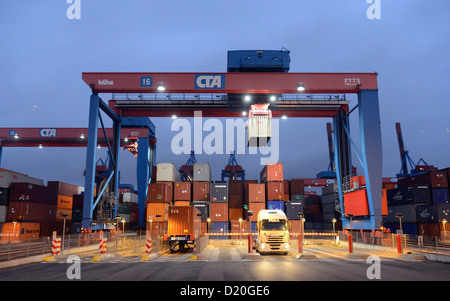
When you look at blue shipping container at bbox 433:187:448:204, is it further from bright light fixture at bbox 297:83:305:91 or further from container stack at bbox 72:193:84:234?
container stack at bbox 72:193:84:234

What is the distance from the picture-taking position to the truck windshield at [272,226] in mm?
21172

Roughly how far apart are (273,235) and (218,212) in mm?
16691

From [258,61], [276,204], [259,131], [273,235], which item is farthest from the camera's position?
[276,204]

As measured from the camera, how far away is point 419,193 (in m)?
36.6

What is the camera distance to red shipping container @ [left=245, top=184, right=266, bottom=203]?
3684 cm

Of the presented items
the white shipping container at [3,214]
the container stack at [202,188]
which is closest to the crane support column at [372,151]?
the container stack at [202,188]

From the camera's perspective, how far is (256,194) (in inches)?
1457

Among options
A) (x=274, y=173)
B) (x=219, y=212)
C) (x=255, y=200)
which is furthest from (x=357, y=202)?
(x=219, y=212)

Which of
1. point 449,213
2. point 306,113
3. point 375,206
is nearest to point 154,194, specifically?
point 306,113

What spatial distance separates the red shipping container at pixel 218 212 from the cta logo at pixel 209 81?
1438cm

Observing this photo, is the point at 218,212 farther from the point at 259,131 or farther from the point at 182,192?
the point at 259,131
